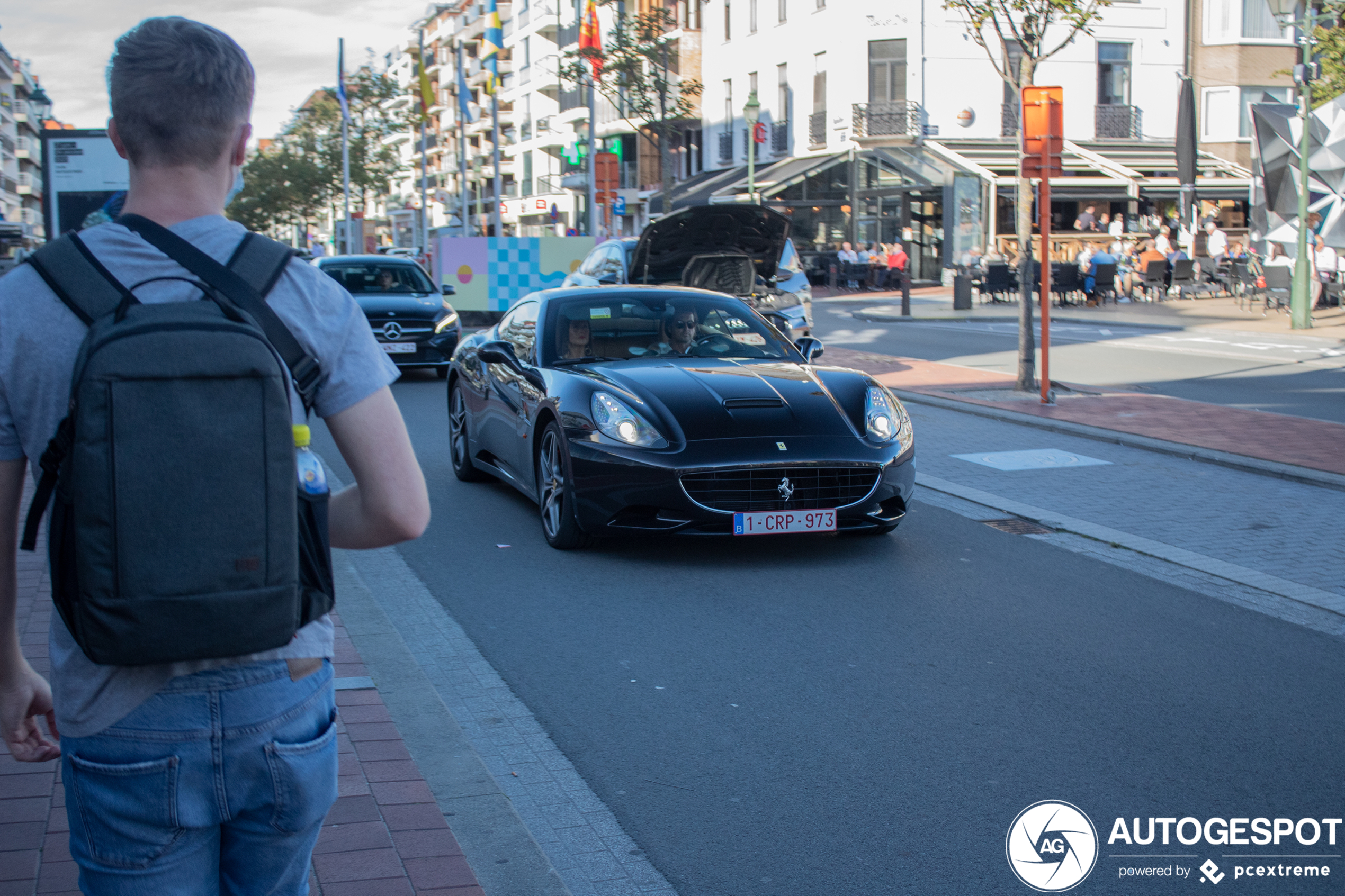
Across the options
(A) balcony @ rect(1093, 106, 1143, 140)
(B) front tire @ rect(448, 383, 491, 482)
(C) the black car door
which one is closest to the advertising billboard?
(B) front tire @ rect(448, 383, 491, 482)

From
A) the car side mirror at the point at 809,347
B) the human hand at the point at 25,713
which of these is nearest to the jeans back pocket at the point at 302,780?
the human hand at the point at 25,713

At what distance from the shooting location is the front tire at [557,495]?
7.09 metres

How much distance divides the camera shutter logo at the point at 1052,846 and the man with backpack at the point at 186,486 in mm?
2181

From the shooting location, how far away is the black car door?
26.0 ft

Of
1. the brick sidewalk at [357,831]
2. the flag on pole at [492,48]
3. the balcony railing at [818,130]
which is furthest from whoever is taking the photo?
the balcony railing at [818,130]

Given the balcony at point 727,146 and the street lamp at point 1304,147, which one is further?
the balcony at point 727,146

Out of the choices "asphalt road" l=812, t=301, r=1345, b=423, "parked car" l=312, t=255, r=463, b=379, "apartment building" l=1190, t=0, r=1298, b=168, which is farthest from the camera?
"apartment building" l=1190, t=0, r=1298, b=168

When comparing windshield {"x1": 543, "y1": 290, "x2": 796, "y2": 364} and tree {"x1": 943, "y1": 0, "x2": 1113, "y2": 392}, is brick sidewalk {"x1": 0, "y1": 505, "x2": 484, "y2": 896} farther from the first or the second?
tree {"x1": 943, "y1": 0, "x2": 1113, "y2": 392}

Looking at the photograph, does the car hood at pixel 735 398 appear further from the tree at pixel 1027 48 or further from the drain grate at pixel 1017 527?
the tree at pixel 1027 48

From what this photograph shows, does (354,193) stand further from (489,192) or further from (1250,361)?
(1250,361)

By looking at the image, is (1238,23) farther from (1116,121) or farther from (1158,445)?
(1158,445)

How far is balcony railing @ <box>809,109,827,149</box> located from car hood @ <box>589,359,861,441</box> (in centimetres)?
3728

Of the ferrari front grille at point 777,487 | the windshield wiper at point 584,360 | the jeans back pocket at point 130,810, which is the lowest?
the ferrari front grille at point 777,487

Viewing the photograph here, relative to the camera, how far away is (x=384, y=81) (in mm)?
68812
